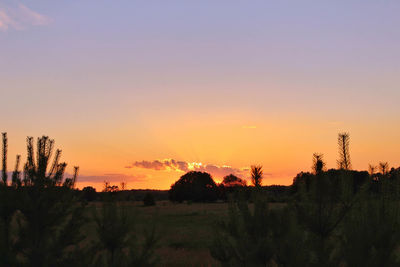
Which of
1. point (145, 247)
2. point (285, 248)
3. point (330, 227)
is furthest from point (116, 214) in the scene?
point (330, 227)

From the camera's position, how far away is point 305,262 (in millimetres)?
6691

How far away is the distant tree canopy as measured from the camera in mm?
99938

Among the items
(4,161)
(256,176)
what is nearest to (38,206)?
(4,161)

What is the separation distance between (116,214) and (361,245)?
646 centimetres

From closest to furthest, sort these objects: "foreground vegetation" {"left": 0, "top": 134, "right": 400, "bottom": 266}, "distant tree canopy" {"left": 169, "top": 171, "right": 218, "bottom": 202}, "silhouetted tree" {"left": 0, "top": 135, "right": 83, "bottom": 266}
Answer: "foreground vegetation" {"left": 0, "top": 134, "right": 400, "bottom": 266} < "silhouetted tree" {"left": 0, "top": 135, "right": 83, "bottom": 266} < "distant tree canopy" {"left": 169, "top": 171, "right": 218, "bottom": 202}

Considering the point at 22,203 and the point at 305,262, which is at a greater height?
the point at 22,203

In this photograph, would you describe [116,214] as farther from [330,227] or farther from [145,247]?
[330,227]

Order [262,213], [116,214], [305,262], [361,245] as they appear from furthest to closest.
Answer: [116,214] < [262,213] < [305,262] < [361,245]

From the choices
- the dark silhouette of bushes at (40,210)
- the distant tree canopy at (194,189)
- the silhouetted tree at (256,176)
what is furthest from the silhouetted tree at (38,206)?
the distant tree canopy at (194,189)

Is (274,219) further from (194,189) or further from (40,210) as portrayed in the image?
(194,189)

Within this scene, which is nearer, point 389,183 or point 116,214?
point 389,183

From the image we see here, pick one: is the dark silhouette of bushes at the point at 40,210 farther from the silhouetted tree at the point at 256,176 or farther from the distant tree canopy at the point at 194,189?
the distant tree canopy at the point at 194,189

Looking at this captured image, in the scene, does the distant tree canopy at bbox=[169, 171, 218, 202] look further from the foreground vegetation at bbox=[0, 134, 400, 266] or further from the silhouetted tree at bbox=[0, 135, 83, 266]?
the silhouetted tree at bbox=[0, 135, 83, 266]

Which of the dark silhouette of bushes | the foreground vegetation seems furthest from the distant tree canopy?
the dark silhouette of bushes
